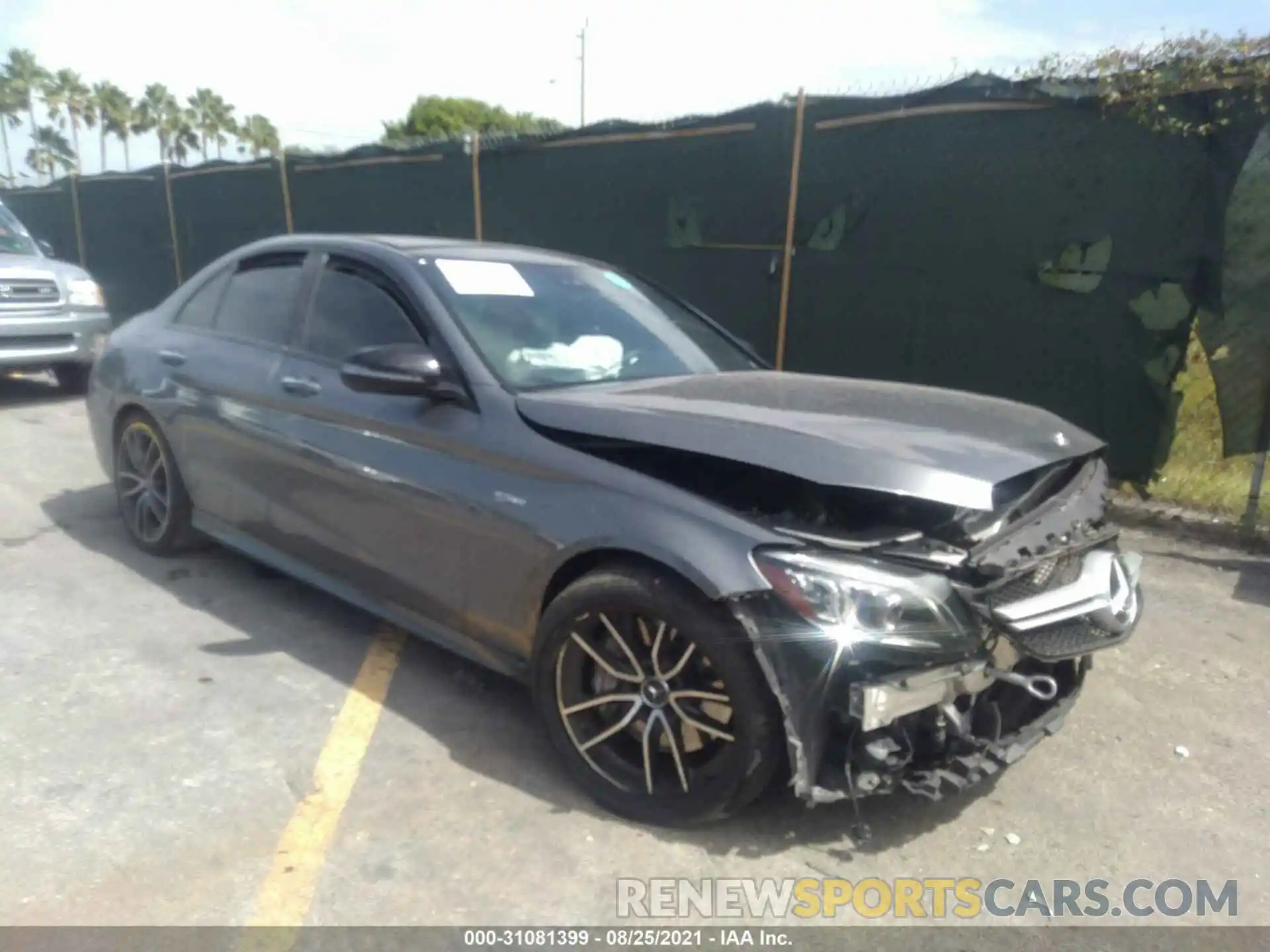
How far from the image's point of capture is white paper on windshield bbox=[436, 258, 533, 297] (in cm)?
379

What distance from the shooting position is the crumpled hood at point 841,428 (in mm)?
2691

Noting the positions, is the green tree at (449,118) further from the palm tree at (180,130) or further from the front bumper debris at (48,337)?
the front bumper debris at (48,337)

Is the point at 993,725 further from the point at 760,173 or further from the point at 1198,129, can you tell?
the point at 760,173

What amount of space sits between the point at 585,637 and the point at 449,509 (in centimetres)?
69

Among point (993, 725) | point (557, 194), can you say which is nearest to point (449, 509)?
point (993, 725)

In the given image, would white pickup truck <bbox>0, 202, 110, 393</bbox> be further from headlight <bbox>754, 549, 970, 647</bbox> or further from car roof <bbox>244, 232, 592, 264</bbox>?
headlight <bbox>754, 549, 970, 647</bbox>

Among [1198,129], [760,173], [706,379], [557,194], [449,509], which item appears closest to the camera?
[449,509]

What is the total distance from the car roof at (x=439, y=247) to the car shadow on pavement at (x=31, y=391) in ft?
21.0

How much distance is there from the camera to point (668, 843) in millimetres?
2871

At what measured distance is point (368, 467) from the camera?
3697mm

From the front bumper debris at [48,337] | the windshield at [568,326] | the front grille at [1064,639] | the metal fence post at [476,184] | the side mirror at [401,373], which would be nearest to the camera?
the front grille at [1064,639]

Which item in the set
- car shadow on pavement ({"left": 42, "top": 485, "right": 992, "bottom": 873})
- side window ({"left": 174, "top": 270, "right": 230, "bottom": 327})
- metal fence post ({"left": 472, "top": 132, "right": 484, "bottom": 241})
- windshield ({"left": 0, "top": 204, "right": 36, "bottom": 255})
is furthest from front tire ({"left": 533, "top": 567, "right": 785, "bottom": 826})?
windshield ({"left": 0, "top": 204, "right": 36, "bottom": 255})

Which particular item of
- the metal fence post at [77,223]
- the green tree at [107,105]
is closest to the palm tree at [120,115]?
the green tree at [107,105]

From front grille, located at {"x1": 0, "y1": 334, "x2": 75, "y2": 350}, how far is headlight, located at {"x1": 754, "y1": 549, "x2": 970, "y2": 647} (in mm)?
8670
